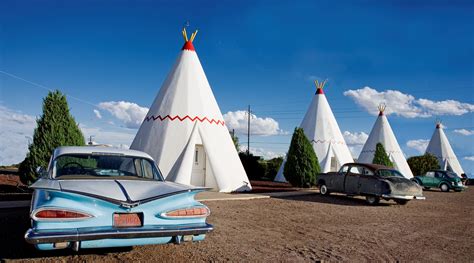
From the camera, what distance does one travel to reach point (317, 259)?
477 centimetres

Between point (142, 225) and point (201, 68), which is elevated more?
point (201, 68)

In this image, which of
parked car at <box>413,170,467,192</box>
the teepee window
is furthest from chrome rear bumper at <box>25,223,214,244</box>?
the teepee window

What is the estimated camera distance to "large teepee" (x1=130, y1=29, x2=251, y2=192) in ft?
43.4

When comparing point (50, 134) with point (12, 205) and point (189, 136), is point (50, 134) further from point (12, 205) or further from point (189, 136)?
point (189, 136)

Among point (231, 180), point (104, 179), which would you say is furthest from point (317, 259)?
point (231, 180)

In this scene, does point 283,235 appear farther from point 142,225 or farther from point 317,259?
point 142,225

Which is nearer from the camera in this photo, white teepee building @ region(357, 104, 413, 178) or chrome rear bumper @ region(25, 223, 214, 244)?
chrome rear bumper @ region(25, 223, 214, 244)

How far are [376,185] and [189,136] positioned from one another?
21.2 feet

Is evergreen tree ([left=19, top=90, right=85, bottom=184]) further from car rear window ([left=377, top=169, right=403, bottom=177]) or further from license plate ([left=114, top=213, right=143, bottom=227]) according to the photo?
car rear window ([left=377, top=169, right=403, bottom=177])

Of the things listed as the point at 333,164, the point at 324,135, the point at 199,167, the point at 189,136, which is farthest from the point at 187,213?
the point at 333,164

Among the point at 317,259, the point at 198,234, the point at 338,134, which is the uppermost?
the point at 338,134

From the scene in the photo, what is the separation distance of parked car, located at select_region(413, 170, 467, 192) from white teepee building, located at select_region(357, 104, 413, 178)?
6.70 meters

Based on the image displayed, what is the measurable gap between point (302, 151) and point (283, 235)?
443 inches

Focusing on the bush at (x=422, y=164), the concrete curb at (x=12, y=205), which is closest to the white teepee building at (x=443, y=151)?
the bush at (x=422, y=164)
